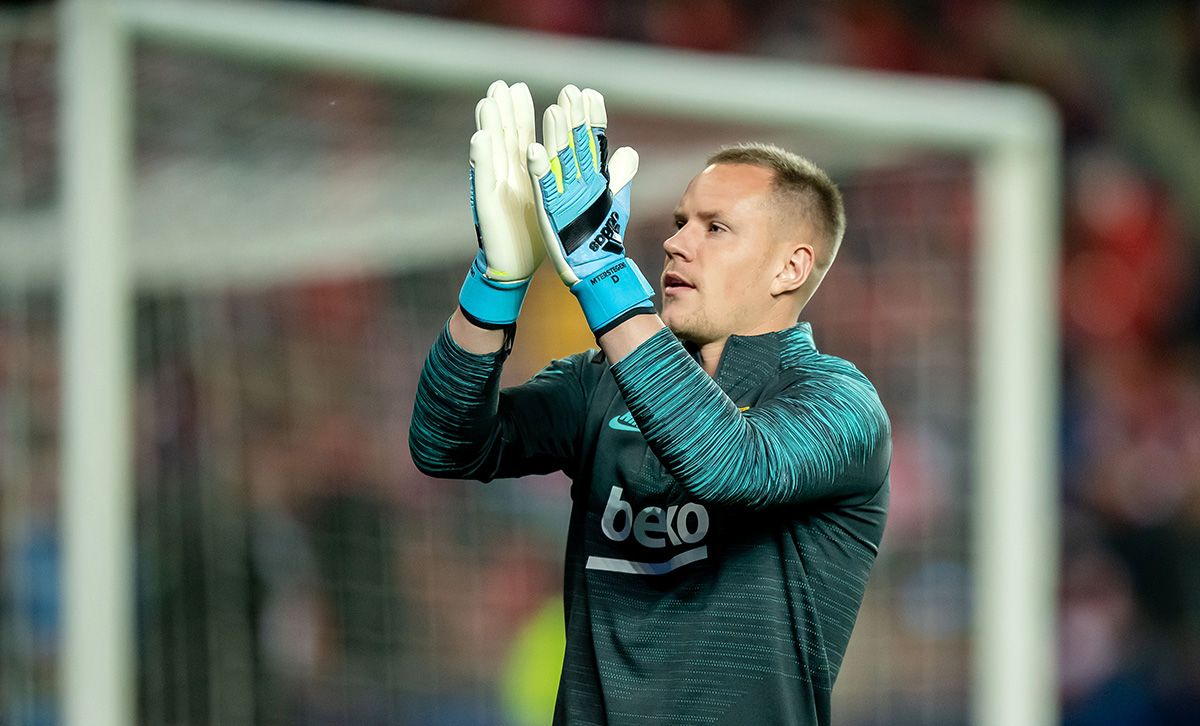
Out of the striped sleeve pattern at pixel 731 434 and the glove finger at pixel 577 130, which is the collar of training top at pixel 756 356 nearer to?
the striped sleeve pattern at pixel 731 434

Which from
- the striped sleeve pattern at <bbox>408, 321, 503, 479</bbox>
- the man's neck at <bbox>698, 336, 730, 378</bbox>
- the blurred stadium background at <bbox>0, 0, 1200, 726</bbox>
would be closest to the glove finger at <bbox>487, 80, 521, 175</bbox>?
the striped sleeve pattern at <bbox>408, 321, 503, 479</bbox>

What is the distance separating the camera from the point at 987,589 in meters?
4.29

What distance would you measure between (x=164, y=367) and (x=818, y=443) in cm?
315

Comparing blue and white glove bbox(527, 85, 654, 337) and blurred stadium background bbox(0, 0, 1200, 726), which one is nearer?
blue and white glove bbox(527, 85, 654, 337)

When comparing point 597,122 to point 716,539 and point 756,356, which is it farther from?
point 716,539

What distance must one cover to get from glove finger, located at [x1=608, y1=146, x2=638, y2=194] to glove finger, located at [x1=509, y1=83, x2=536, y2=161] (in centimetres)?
11

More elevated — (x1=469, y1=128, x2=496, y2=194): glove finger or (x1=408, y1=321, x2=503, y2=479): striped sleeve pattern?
(x1=469, y1=128, x2=496, y2=194): glove finger

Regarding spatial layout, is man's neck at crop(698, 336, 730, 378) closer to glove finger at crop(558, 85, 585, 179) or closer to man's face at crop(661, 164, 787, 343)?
man's face at crop(661, 164, 787, 343)

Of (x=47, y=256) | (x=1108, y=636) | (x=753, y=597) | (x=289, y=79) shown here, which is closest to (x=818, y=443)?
(x=753, y=597)

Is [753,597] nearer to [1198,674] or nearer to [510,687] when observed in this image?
[510,687]

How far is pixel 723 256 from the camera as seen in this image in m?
1.80

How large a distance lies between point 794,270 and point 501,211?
382 millimetres

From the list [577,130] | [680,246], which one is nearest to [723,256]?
[680,246]

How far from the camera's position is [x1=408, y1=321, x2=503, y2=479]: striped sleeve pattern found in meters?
1.74
